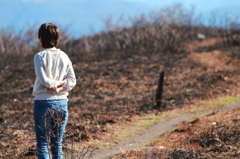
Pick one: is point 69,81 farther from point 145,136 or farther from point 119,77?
point 119,77

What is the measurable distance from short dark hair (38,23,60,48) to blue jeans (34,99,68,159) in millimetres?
615

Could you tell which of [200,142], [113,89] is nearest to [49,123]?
[200,142]

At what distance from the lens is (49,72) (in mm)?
3965

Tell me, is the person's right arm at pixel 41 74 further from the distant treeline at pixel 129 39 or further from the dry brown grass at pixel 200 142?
the distant treeline at pixel 129 39

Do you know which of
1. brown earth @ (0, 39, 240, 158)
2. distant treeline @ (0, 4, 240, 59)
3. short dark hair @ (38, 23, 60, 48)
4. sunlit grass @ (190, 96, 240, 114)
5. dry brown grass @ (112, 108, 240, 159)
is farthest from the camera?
distant treeline @ (0, 4, 240, 59)

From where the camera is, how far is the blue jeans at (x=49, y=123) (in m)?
3.90

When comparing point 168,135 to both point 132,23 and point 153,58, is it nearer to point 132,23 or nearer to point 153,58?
point 153,58

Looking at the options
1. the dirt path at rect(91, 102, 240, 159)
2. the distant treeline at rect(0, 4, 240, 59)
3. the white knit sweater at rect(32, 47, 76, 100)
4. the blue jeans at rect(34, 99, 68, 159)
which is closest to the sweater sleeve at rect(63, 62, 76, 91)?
the white knit sweater at rect(32, 47, 76, 100)

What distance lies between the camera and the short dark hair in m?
3.83

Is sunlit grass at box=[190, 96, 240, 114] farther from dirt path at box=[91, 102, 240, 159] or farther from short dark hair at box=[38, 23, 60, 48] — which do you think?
short dark hair at box=[38, 23, 60, 48]

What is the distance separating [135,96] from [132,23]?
13.3 metres

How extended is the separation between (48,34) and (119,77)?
1121 cm

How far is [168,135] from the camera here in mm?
7355

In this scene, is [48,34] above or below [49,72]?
above
